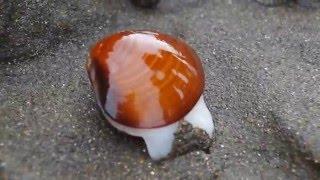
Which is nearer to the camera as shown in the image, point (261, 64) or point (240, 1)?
point (261, 64)

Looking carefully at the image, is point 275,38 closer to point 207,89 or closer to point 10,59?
point 207,89

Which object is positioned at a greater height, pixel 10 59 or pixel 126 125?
pixel 126 125

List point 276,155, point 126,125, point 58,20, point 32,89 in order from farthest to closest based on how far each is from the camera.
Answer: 1. point 58,20
2. point 32,89
3. point 276,155
4. point 126,125

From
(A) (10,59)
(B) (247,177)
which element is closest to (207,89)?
(B) (247,177)

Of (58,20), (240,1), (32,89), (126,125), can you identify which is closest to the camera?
(126,125)
